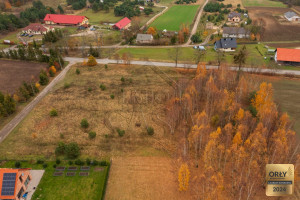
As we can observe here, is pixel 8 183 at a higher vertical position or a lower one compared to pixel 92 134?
higher

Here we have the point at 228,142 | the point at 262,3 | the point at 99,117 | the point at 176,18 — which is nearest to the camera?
the point at 228,142

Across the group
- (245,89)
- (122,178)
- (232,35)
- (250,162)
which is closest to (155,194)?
(122,178)

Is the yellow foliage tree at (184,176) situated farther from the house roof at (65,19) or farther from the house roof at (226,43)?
the house roof at (65,19)

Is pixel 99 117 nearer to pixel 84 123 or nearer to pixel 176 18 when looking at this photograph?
pixel 84 123

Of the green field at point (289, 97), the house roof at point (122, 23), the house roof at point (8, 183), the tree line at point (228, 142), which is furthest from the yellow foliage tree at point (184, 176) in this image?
the house roof at point (122, 23)

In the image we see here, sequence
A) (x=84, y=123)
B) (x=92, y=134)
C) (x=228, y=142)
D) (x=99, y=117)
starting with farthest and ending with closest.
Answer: (x=99, y=117) → (x=84, y=123) → (x=92, y=134) → (x=228, y=142)

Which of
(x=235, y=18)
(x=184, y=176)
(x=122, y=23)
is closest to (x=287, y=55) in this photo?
(x=235, y=18)

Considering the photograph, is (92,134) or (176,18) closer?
(92,134)
